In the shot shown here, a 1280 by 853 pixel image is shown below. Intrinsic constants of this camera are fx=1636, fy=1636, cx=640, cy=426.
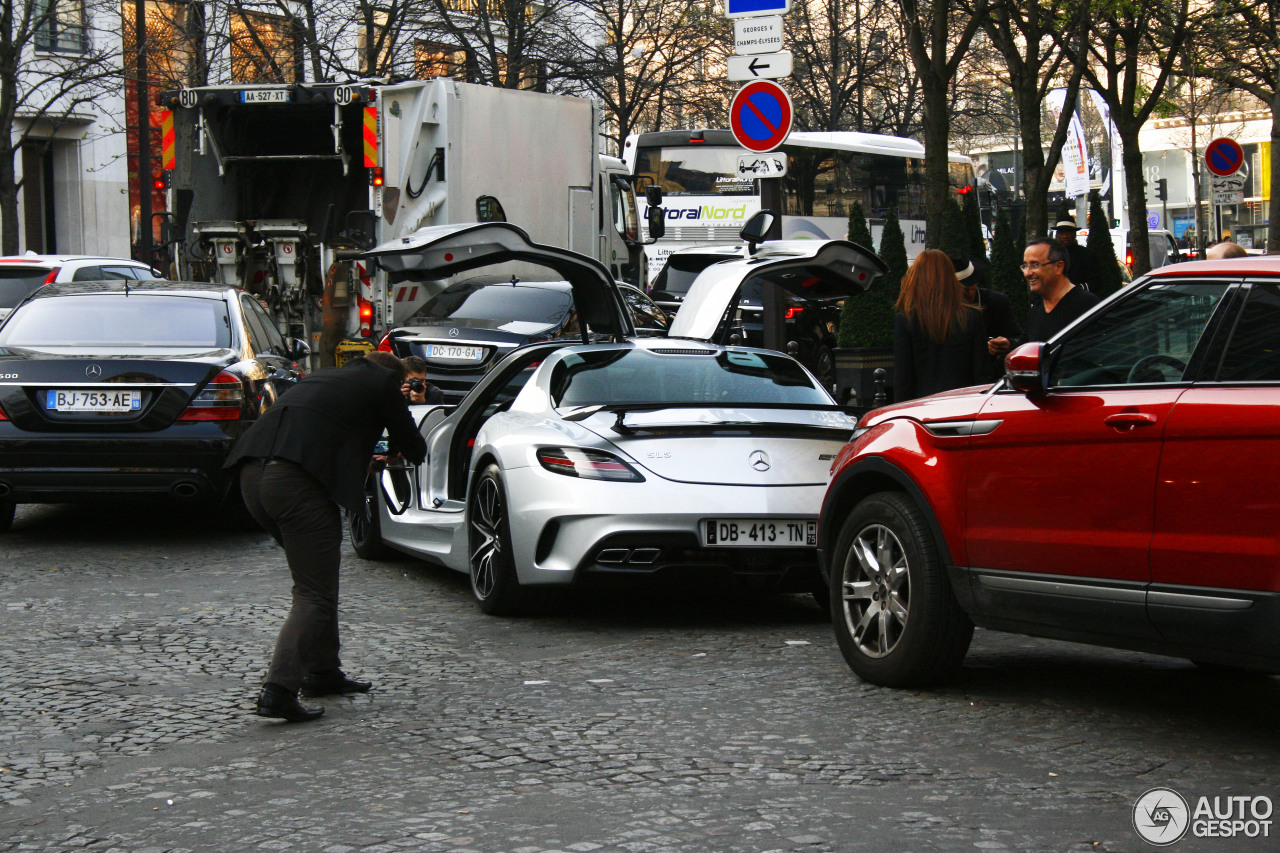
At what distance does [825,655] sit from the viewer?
6.85 meters

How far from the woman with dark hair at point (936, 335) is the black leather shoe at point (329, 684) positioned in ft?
11.5

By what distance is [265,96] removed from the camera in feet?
56.7

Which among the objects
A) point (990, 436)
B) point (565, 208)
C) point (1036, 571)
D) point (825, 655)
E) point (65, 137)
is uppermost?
point (65, 137)

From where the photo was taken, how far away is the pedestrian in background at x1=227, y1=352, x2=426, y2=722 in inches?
231

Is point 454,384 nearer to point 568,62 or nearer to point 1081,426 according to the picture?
point 1081,426

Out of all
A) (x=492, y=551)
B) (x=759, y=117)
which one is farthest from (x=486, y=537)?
(x=759, y=117)

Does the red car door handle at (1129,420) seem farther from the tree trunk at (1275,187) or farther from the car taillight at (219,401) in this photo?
the tree trunk at (1275,187)

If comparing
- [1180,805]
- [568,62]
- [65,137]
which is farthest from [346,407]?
[65,137]

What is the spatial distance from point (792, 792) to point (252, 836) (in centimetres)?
152

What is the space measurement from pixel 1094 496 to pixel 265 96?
45.0ft

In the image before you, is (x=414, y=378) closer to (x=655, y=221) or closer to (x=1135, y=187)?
(x=655, y=221)

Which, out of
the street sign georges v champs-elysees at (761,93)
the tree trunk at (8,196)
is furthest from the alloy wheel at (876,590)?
the tree trunk at (8,196)

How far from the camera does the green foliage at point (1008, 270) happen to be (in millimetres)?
22031

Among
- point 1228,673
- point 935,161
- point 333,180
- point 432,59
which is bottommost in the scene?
point 1228,673
